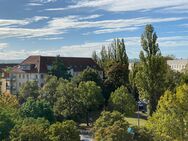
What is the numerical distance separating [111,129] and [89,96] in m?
26.4

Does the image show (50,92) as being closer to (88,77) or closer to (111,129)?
(88,77)

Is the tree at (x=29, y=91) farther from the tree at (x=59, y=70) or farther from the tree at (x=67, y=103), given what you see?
the tree at (x=67, y=103)

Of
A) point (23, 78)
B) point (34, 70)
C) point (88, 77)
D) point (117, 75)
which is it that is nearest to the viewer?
point (88, 77)

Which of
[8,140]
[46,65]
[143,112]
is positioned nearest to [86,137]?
[8,140]

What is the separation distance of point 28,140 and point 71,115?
21798 millimetres

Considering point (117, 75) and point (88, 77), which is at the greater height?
point (117, 75)

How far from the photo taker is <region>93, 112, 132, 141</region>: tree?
1264 inches

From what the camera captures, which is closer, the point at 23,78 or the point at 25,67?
the point at 25,67

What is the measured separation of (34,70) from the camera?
85.9 meters

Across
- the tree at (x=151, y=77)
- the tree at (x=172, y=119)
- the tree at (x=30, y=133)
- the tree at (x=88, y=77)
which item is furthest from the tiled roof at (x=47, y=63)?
the tree at (x=30, y=133)

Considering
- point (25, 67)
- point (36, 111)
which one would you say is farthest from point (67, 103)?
point (25, 67)

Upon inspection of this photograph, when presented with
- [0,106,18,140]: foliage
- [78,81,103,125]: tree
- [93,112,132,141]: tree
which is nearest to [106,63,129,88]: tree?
[78,81,103,125]: tree

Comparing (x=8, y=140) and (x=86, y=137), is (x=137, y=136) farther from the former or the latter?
(x=86, y=137)

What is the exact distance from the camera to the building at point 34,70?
3351 inches
